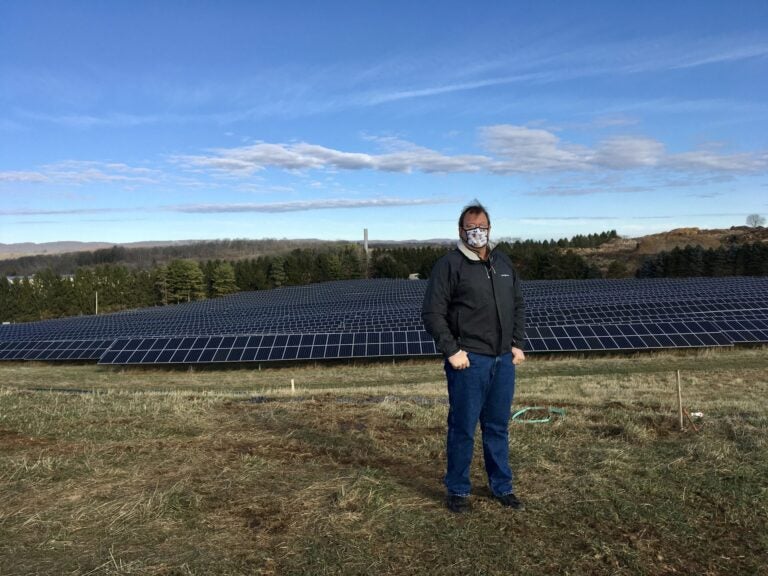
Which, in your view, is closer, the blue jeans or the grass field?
the grass field

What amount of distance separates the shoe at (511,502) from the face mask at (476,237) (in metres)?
2.07

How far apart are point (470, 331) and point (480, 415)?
31.8 inches

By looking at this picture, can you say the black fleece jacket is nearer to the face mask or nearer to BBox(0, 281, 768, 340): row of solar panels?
the face mask

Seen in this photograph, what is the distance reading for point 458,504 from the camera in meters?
4.79

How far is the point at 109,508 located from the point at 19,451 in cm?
232

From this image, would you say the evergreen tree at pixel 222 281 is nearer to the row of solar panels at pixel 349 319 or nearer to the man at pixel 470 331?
the row of solar panels at pixel 349 319

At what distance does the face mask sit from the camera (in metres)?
4.71

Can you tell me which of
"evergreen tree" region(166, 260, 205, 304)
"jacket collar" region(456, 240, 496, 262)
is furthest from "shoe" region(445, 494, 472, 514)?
"evergreen tree" region(166, 260, 205, 304)

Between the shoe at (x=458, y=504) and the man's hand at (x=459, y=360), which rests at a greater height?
the man's hand at (x=459, y=360)

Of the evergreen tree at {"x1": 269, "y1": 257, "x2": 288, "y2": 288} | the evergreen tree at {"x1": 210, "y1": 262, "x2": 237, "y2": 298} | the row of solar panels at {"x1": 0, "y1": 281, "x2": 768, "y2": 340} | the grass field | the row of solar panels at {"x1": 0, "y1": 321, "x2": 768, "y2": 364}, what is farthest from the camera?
the evergreen tree at {"x1": 269, "y1": 257, "x2": 288, "y2": 288}

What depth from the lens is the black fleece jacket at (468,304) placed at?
185 inches

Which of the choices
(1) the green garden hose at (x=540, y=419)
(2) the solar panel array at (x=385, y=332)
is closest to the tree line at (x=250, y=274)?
Result: (2) the solar panel array at (x=385, y=332)

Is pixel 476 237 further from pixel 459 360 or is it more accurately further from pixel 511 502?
pixel 511 502

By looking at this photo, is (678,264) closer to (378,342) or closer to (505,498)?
(378,342)
